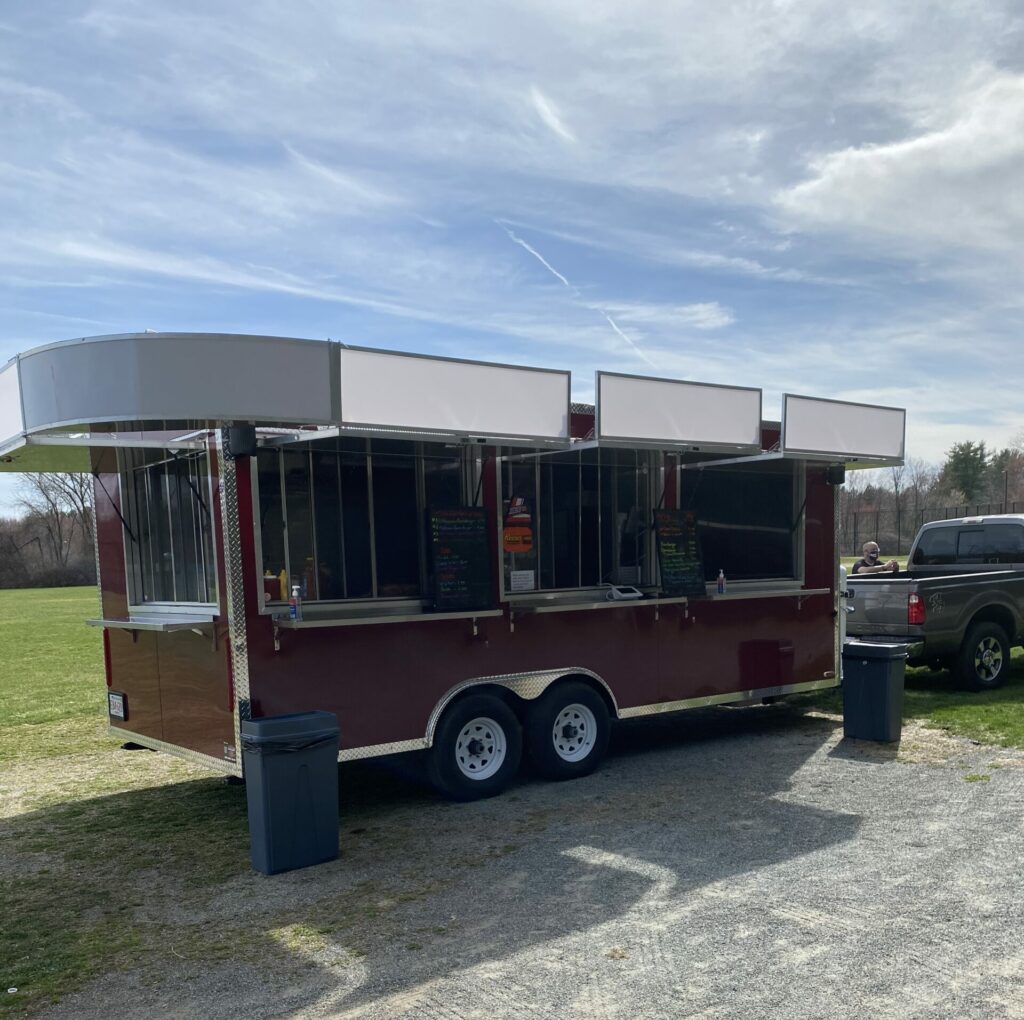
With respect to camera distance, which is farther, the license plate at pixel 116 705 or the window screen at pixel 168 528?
the license plate at pixel 116 705

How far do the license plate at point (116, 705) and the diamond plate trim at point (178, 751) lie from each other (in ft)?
0.36

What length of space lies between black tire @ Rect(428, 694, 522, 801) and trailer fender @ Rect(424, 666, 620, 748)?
0.08 metres

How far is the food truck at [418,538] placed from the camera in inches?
223

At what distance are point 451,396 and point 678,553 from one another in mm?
2848

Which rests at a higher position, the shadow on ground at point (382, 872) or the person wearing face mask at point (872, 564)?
the person wearing face mask at point (872, 564)

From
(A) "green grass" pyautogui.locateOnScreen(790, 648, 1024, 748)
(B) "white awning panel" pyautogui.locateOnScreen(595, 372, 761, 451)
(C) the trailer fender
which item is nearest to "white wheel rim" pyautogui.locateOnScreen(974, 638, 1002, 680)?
(A) "green grass" pyautogui.locateOnScreen(790, 648, 1024, 748)

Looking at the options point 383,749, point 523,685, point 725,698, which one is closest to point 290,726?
point 383,749

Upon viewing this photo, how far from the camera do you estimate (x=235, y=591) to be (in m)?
6.02

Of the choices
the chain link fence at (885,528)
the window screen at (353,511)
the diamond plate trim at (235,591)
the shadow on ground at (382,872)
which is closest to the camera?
the shadow on ground at (382,872)

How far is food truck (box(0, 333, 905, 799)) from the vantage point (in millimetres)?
5668

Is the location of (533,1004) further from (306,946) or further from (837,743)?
(837,743)

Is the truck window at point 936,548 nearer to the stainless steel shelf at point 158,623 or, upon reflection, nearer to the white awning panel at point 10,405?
the stainless steel shelf at point 158,623

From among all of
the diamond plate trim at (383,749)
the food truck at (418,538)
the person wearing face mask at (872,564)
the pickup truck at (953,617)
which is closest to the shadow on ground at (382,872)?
the diamond plate trim at (383,749)

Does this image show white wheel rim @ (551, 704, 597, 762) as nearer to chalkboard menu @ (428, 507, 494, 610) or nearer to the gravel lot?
the gravel lot
